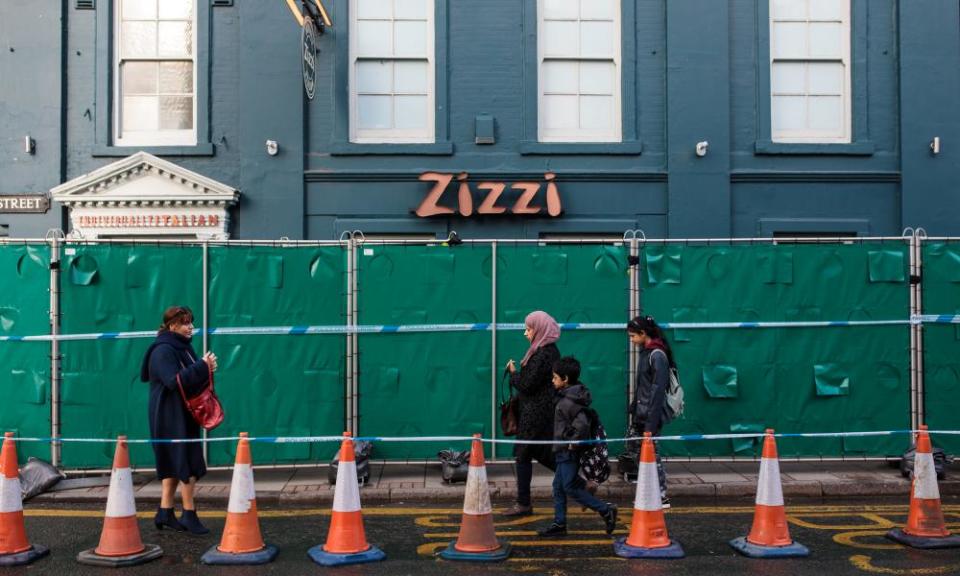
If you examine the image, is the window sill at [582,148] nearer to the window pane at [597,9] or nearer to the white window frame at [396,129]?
the white window frame at [396,129]

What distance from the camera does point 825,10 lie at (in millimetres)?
13922

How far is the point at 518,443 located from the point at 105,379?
4543mm

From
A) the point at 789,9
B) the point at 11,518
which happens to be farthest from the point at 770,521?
the point at 789,9

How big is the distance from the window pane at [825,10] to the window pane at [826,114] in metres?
1.29

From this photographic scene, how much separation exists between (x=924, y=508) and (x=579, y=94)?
8.69 meters

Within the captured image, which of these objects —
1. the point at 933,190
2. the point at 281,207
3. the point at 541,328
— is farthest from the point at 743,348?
the point at 281,207

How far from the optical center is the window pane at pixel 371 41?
537 inches

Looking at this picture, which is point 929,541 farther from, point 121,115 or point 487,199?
point 121,115

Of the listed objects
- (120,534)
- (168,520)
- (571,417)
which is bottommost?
Result: (168,520)

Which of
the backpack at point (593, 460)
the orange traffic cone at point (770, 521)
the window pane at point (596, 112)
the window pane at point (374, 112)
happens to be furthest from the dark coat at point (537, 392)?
the window pane at point (374, 112)

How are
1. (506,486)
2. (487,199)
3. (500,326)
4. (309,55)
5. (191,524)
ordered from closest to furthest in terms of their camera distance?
(191,524) < (506,486) < (500,326) < (309,55) < (487,199)

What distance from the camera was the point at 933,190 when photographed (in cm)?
1353

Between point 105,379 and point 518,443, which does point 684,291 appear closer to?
point 518,443

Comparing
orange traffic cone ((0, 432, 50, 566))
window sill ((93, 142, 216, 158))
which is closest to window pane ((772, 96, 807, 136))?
window sill ((93, 142, 216, 158))
